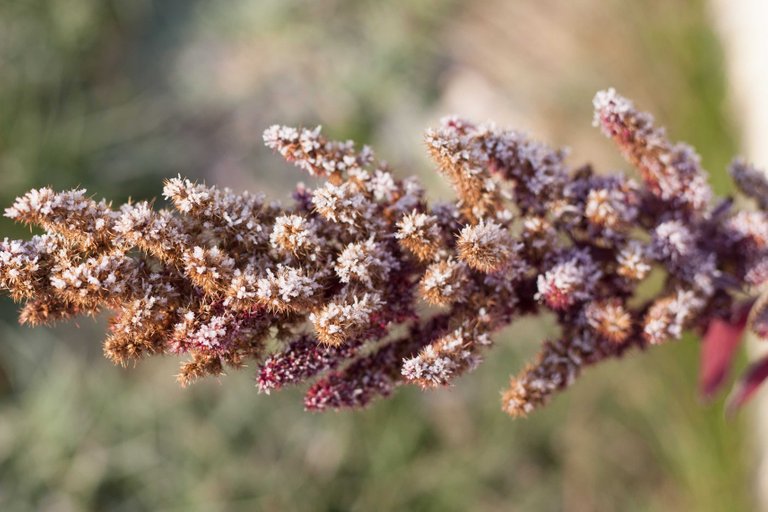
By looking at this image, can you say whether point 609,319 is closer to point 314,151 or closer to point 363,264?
point 363,264

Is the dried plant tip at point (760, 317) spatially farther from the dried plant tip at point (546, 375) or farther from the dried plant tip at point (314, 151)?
the dried plant tip at point (314, 151)

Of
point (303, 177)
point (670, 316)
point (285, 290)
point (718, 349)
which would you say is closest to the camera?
point (285, 290)

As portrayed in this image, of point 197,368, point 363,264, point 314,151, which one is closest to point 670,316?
point 363,264

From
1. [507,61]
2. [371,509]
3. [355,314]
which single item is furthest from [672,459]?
[355,314]

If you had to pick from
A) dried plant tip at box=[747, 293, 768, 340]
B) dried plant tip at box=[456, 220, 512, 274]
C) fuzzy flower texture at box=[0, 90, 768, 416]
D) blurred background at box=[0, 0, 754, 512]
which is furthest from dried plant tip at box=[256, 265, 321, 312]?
blurred background at box=[0, 0, 754, 512]

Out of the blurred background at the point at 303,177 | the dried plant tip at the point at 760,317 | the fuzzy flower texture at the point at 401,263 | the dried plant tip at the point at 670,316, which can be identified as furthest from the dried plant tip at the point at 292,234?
the blurred background at the point at 303,177

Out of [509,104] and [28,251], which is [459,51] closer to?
[509,104]

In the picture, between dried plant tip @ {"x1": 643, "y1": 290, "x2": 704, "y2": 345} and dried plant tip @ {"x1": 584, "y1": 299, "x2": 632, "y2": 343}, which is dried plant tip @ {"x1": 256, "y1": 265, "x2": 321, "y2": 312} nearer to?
dried plant tip @ {"x1": 584, "y1": 299, "x2": 632, "y2": 343}
